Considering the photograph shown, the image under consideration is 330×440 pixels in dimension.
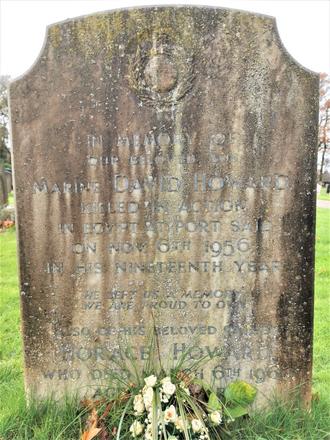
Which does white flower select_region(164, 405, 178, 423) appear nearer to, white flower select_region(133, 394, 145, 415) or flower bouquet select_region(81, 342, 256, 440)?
flower bouquet select_region(81, 342, 256, 440)

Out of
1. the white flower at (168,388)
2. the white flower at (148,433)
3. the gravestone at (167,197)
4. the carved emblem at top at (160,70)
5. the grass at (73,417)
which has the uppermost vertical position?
the carved emblem at top at (160,70)

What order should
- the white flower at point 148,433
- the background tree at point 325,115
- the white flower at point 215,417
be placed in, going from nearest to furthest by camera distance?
the white flower at point 148,433, the white flower at point 215,417, the background tree at point 325,115

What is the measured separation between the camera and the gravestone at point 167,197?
2629mm

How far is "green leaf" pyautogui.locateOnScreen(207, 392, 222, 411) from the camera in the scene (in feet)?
8.60

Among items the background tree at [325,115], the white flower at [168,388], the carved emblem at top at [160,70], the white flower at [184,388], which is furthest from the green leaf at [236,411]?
the background tree at [325,115]

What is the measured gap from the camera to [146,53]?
8.58 feet

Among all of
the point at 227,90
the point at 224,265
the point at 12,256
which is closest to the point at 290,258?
the point at 224,265

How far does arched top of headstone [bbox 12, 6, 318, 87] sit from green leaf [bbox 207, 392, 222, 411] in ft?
6.28

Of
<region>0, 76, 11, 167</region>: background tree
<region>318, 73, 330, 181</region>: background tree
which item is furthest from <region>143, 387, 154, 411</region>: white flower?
<region>318, 73, 330, 181</region>: background tree

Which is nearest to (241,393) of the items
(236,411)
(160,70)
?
(236,411)

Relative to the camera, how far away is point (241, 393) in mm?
2781

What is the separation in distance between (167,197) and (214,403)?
1.19 m

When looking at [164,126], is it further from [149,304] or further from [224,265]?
[149,304]

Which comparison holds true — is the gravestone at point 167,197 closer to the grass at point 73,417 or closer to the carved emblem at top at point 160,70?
the carved emblem at top at point 160,70
